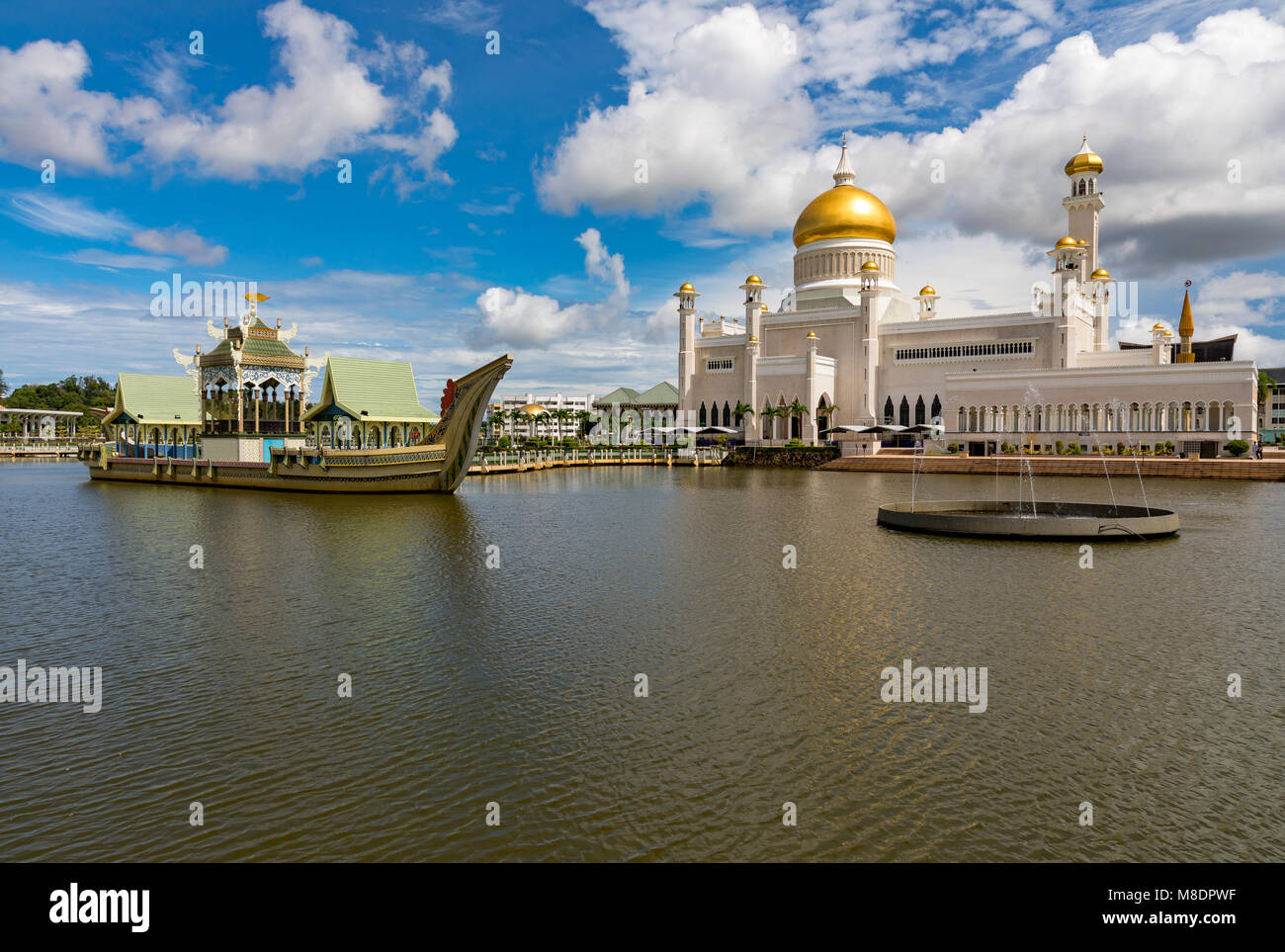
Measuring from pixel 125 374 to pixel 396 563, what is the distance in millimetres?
45527

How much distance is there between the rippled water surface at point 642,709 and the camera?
673 cm

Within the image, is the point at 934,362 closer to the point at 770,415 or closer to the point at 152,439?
the point at 770,415

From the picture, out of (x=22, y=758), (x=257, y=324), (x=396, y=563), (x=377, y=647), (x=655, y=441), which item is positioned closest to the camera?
(x=22, y=758)

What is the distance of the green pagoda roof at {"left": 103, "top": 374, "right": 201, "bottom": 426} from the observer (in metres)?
52.8

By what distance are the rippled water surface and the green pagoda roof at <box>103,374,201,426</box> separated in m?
37.1

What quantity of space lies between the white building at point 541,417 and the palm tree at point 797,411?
5078 cm

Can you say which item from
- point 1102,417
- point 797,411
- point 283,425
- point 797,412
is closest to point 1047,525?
point 283,425

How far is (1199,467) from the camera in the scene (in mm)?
51781

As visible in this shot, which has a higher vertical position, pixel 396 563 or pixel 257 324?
pixel 257 324

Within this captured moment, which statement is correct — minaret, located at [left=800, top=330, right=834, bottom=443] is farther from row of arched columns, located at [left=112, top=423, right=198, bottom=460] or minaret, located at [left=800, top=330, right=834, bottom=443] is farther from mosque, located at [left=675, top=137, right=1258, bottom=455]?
row of arched columns, located at [left=112, top=423, right=198, bottom=460]

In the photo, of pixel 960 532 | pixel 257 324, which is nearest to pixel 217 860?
pixel 960 532

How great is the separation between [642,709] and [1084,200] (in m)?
80.8

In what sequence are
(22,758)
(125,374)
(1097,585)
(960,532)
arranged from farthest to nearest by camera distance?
(125,374), (960,532), (1097,585), (22,758)
